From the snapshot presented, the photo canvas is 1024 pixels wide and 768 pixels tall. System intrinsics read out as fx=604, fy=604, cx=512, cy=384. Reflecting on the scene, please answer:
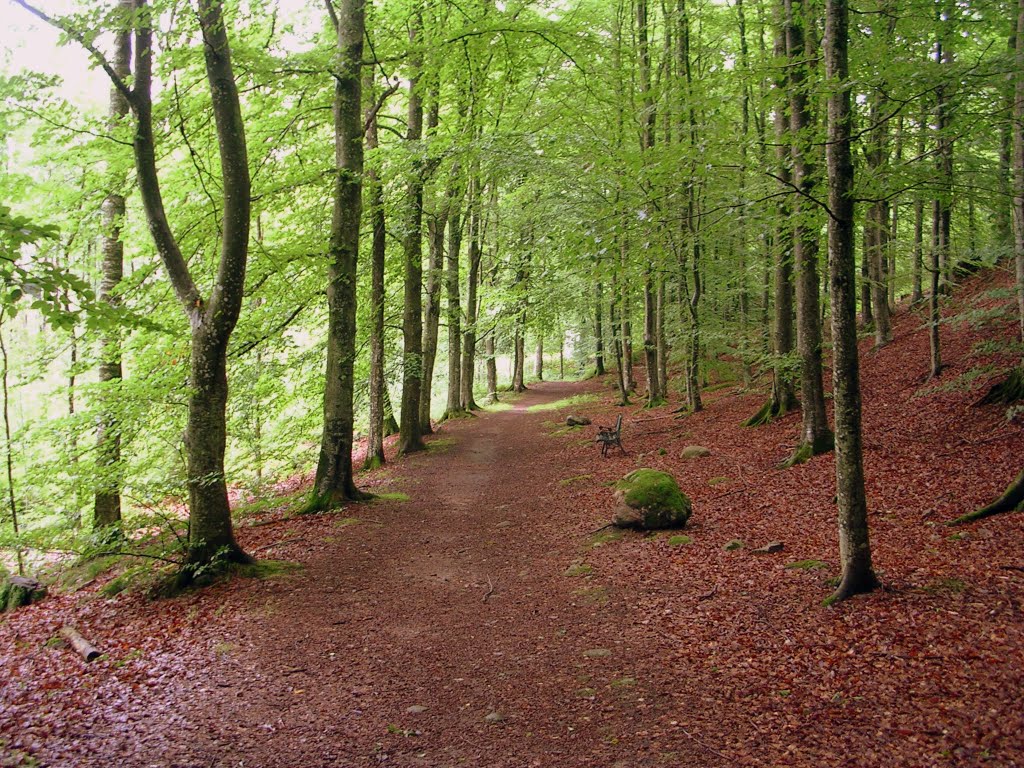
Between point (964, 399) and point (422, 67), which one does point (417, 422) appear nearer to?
point (422, 67)

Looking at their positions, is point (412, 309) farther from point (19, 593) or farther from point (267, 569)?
point (19, 593)

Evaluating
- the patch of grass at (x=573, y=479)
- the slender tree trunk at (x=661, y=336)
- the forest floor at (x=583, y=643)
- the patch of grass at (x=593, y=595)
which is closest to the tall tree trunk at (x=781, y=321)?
the forest floor at (x=583, y=643)

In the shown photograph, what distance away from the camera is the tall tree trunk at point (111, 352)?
7715 millimetres

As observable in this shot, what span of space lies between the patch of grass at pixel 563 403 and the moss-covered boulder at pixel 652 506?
14933 millimetres

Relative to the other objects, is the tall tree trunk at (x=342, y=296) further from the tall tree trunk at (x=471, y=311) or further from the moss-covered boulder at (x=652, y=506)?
the tall tree trunk at (x=471, y=311)

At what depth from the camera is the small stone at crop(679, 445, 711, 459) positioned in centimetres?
1242

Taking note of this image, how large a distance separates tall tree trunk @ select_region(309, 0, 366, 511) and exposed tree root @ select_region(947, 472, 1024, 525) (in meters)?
8.71

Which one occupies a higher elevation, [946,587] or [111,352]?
[111,352]

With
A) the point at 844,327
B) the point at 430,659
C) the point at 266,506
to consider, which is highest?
the point at 844,327

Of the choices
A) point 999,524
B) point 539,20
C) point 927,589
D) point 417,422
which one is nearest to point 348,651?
point 927,589

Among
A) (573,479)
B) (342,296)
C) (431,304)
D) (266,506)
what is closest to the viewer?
(342,296)

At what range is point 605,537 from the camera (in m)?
8.63

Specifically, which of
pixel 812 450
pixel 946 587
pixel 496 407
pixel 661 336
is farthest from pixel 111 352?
pixel 496 407

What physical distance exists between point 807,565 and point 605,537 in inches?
111
